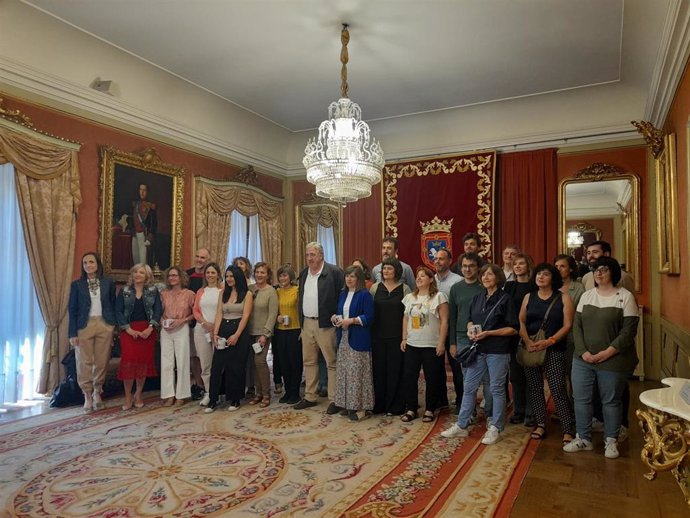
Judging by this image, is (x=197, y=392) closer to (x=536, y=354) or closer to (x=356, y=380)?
(x=356, y=380)

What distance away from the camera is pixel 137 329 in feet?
15.4

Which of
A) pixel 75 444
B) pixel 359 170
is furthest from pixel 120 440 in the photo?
pixel 359 170

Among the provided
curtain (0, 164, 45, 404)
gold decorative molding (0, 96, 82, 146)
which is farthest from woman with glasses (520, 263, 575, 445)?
gold decorative molding (0, 96, 82, 146)

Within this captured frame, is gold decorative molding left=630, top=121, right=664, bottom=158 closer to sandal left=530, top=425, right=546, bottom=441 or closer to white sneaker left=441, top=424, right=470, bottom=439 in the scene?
sandal left=530, top=425, right=546, bottom=441

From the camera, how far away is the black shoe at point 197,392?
4968mm

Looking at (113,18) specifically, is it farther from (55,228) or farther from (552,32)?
(552,32)

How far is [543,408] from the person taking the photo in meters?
3.72

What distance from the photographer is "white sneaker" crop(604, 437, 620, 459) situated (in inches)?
128

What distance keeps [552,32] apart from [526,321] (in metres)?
3.02

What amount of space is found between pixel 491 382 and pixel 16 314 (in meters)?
4.56

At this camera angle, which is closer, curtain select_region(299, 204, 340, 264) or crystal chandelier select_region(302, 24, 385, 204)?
crystal chandelier select_region(302, 24, 385, 204)

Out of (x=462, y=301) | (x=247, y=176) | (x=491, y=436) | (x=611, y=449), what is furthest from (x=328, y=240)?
(x=611, y=449)

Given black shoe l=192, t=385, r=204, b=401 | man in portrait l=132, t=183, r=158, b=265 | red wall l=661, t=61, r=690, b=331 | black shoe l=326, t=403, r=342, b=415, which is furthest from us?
man in portrait l=132, t=183, r=158, b=265

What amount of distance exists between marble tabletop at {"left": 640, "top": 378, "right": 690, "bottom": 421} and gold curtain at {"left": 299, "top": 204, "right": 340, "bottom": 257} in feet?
20.7
